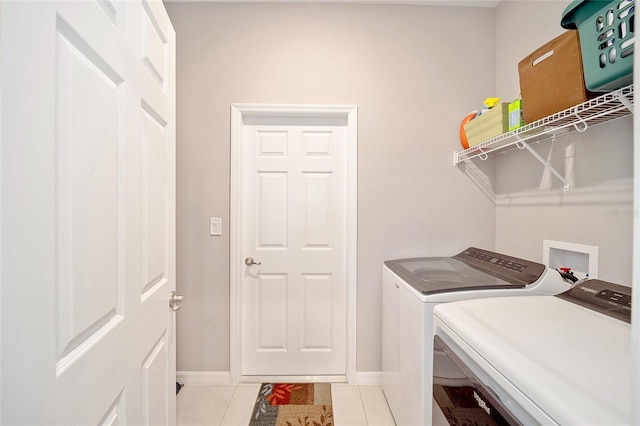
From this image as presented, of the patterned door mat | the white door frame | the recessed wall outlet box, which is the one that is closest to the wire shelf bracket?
the recessed wall outlet box

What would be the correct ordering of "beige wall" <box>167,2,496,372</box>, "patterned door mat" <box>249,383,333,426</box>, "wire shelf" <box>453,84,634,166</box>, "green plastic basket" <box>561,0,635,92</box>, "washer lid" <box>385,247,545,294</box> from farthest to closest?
"beige wall" <box>167,2,496,372</box> < "patterned door mat" <box>249,383,333,426</box> < "washer lid" <box>385,247,545,294</box> < "wire shelf" <box>453,84,634,166</box> < "green plastic basket" <box>561,0,635,92</box>

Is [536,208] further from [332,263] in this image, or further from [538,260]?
[332,263]

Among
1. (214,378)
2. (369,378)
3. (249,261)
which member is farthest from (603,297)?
(214,378)

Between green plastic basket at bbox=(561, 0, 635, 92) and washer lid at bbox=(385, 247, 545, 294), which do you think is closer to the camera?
green plastic basket at bbox=(561, 0, 635, 92)

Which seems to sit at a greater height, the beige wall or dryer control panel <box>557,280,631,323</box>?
the beige wall

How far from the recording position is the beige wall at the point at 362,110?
195cm

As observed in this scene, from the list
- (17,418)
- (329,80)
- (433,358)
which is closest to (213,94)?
(329,80)

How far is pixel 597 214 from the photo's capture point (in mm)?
1272

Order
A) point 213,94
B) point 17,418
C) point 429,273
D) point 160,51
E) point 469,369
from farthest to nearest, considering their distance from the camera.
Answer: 1. point 213,94
2. point 429,273
3. point 160,51
4. point 469,369
5. point 17,418

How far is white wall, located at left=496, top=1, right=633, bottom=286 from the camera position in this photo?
1.18 m

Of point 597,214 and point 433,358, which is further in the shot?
point 597,214

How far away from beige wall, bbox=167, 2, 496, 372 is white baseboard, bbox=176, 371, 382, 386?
4 cm

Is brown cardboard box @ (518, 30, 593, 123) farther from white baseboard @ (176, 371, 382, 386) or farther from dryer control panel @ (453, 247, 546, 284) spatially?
white baseboard @ (176, 371, 382, 386)

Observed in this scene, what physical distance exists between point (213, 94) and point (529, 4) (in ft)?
6.81
